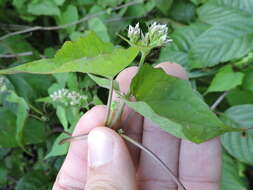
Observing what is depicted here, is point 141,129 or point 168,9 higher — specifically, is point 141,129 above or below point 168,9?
below

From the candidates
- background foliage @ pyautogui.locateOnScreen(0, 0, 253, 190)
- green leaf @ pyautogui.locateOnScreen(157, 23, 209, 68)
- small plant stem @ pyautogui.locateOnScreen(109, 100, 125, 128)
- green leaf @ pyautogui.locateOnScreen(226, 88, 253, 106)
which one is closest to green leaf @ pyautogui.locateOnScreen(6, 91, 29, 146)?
background foliage @ pyautogui.locateOnScreen(0, 0, 253, 190)

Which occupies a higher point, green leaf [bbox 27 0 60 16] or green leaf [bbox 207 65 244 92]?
green leaf [bbox 27 0 60 16]

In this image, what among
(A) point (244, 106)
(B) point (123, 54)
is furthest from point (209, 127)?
(A) point (244, 106)

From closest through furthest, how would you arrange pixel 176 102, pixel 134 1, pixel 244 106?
pixel 176 102
pixel 244 106
pixel 134 1

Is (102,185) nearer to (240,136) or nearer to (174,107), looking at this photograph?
(174,107)

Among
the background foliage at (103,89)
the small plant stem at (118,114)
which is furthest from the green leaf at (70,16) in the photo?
the small plant stem at (118,114)

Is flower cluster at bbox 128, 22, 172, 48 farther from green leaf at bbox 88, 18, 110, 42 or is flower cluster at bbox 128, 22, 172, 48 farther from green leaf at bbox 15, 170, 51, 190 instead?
green leaf at bbox 15, 170, 51, 190

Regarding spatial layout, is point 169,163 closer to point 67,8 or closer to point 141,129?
point 141,129
